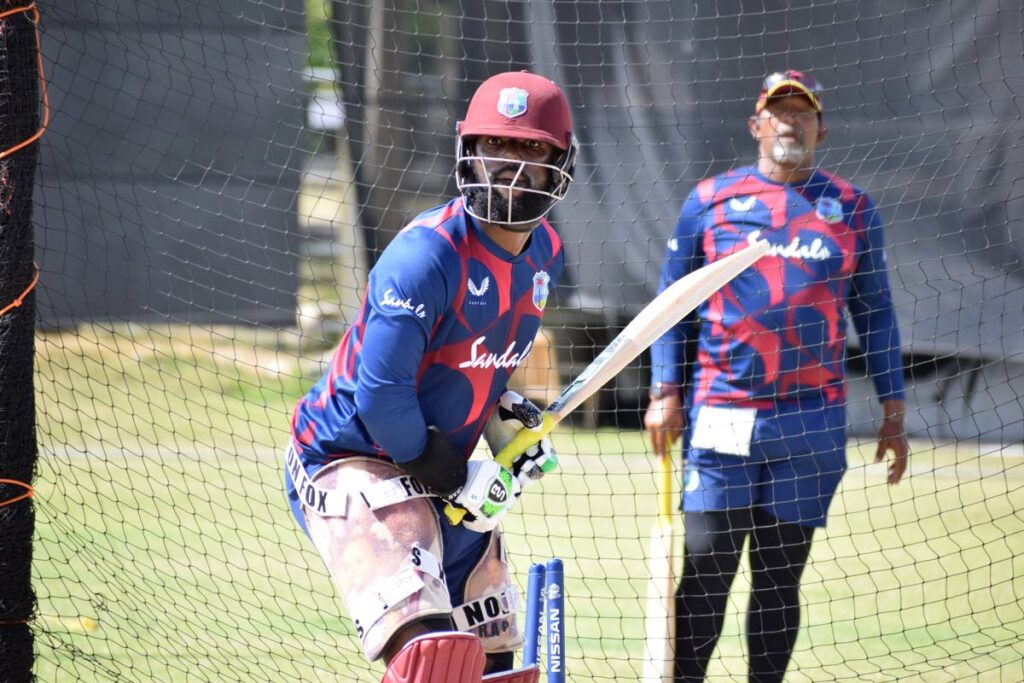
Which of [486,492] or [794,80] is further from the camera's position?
[794,80]

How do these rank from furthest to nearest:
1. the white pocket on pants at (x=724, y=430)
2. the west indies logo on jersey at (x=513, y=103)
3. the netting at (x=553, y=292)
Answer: the netting at (x=553, y=292)
the white pocket on pants at (x=724, y=430)
the west indies logo on jersey at (x=513, y=103)

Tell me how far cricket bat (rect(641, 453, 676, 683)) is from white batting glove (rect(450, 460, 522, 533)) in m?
1.27

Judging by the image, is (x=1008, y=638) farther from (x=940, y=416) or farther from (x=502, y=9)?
(x=502, y=9)

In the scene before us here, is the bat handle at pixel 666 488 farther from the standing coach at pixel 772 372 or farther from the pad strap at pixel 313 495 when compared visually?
the pad strap at pixel 313 495

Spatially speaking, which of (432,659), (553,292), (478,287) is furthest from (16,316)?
(553,292)

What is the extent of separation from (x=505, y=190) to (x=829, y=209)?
1557 mm

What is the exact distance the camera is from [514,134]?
2816 millimetres

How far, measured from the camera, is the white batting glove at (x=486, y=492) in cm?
282

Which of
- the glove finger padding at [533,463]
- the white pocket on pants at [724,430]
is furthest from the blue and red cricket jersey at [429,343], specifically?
the white pocket on pants at [724,430]

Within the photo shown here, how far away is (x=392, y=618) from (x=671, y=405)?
170 centimetres

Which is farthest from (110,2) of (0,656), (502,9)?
(0,656)

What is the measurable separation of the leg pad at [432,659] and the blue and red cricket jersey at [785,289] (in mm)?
1605

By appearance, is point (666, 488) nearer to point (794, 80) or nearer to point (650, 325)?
point (650, 325)

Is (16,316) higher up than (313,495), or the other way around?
(16,316)
